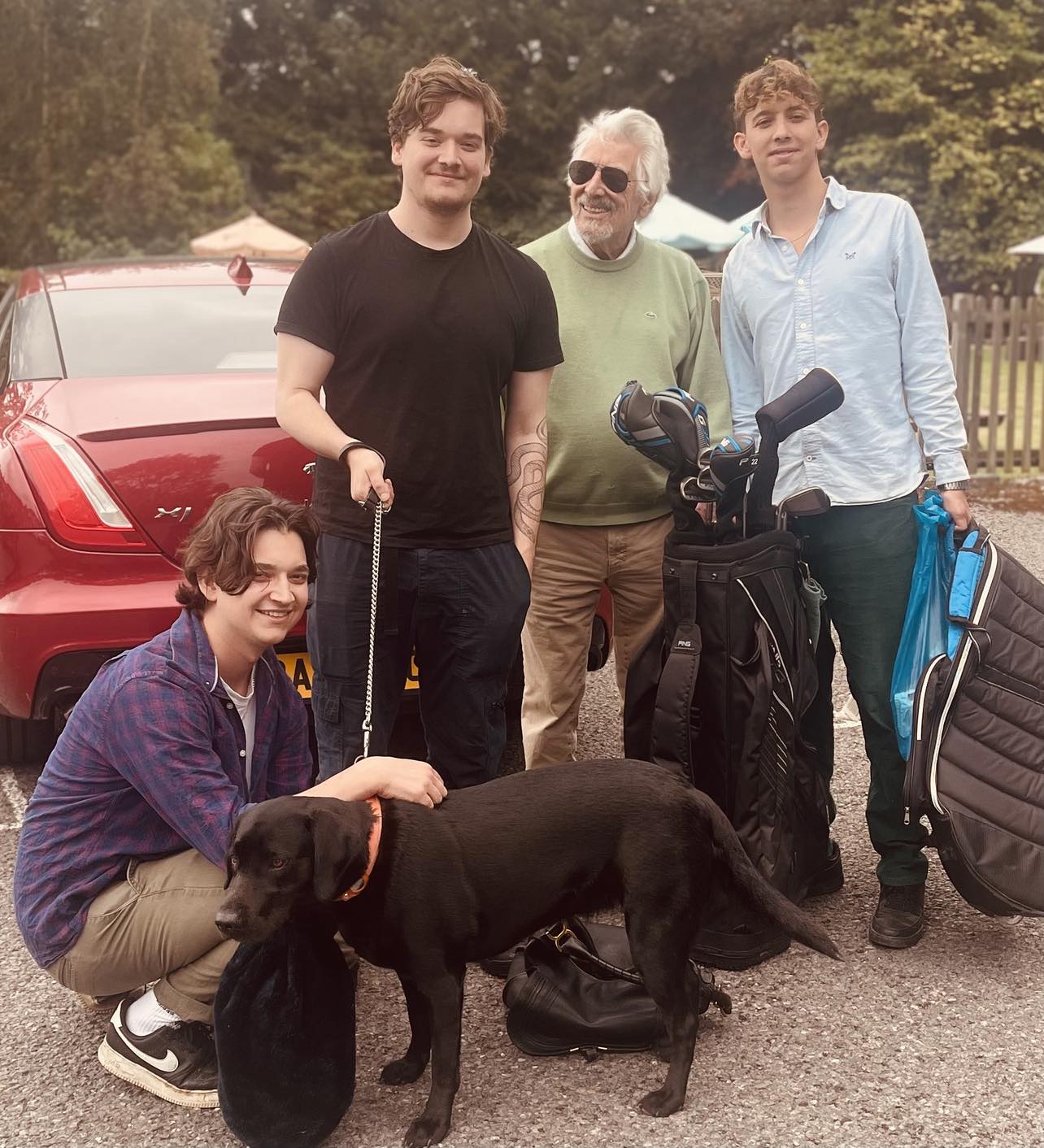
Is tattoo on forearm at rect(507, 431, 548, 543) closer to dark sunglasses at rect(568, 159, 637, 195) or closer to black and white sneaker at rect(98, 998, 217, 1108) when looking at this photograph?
dark sunglasses at rect(568, 159, 637, 195)

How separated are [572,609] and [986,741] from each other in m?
1.14

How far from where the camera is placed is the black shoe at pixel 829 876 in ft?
11.0

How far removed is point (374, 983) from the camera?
3061mm

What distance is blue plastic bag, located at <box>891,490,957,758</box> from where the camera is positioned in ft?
10.2

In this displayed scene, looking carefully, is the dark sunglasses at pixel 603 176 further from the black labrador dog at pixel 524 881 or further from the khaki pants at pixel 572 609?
the black labrador dog at pixel 524 881

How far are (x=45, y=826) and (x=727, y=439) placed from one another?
175 cm

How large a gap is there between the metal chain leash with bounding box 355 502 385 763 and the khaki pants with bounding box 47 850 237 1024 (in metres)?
0.41

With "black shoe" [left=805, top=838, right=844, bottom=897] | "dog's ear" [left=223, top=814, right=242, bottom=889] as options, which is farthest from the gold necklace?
"dog's ear" [left=223, top=814, right=242, bottom=889]

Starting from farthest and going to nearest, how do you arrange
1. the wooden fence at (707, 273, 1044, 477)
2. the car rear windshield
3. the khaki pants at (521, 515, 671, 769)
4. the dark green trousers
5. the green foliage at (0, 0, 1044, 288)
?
the green foliage at (0, 0, 1044, 288)
the wooden fence at (707, 273, 1044, 477)
the car rear windshield
the khaki pants at (521, 515, 671, 769)
the dark green trousers

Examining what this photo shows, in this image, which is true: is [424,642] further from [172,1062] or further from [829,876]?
[829,876]

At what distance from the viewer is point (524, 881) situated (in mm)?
2506

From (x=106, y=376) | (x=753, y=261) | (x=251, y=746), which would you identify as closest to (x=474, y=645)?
(x=251, y=746)

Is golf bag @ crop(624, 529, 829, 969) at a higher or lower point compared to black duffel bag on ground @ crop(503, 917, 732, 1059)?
higher

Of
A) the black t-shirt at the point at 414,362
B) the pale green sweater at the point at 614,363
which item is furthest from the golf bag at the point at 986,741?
the black t-shirt at the point at 414,362
